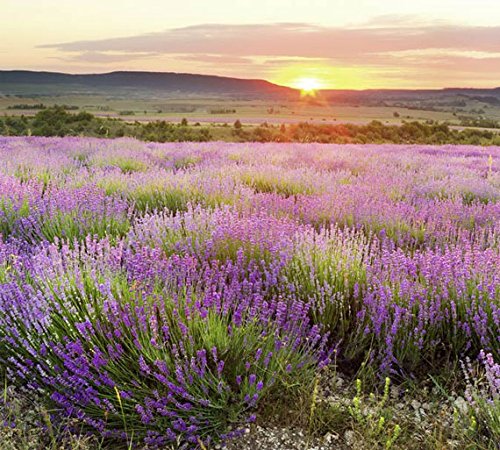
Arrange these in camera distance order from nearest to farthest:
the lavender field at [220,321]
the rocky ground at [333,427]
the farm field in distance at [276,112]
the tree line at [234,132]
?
the rocky ground at [333,427] < the lavender field at [220,321] < the tree line at [234,132] < the farm field in distance at [276,112]

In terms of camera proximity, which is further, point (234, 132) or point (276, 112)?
point (276, 112)

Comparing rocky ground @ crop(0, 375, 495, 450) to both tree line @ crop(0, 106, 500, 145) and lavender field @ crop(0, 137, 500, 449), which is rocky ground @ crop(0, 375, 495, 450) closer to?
lavender field @ crop(0, 137, 500, 449)

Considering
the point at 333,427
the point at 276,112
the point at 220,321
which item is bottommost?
the point at 276,112

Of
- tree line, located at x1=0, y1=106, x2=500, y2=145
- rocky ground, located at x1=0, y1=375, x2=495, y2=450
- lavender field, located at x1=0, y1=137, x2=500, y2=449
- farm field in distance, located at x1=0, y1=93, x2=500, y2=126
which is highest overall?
lavender field, located at x1=0, y1=137, x2=500, y2=449

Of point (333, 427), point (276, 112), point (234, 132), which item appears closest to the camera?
point (333, 427)

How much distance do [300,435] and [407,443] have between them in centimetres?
46

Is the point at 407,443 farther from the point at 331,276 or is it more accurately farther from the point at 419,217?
the point at 419,217

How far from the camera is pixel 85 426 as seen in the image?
2443 mm

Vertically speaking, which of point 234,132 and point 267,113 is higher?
point 234,132

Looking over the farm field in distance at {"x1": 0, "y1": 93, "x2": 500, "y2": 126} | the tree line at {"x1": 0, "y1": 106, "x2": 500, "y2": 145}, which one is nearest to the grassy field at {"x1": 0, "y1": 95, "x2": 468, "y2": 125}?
the farm field in distance at {"x1": 0, "y1": 93, "x2": 500, "y2": 126}

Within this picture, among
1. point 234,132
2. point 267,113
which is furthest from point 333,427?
point 267,113

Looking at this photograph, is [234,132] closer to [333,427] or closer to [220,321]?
[220,321]

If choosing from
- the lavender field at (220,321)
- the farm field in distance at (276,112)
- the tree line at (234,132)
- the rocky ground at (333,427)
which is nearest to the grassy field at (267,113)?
the farm field in distance at (276,112)

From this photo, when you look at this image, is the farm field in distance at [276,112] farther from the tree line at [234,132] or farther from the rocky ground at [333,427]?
the rocky ground at [333,427]
